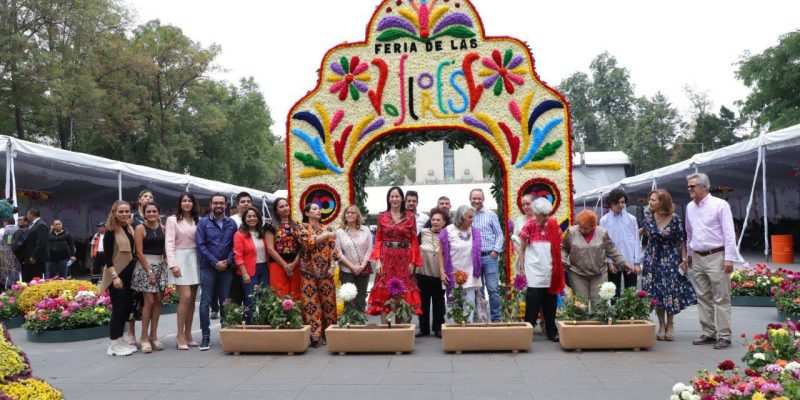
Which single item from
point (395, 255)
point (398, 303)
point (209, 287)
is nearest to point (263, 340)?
point (209, 287)

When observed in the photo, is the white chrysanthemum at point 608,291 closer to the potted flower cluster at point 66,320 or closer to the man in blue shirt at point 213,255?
the man in blue shirt at point 213,255

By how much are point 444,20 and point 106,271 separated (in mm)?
4917

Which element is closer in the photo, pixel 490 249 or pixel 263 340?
pixel 263 340

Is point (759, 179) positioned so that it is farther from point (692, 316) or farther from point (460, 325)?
point (460, 325)

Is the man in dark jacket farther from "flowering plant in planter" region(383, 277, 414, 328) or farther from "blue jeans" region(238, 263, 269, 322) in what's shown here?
"flowering plant in planter" region(383, 277, 414, 328)

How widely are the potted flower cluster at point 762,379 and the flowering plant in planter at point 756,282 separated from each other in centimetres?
497

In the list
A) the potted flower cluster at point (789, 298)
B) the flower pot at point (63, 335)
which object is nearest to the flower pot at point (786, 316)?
the potted flower cluster at point (789, 298)

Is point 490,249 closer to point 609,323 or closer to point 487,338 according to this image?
point 487,338

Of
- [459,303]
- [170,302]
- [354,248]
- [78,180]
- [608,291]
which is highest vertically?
Result: [78,180]

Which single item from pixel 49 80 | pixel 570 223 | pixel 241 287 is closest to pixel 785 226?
pixel 570 223

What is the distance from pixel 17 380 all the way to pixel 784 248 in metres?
15.3

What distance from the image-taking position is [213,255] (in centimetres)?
621

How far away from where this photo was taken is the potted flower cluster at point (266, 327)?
5.93 metres

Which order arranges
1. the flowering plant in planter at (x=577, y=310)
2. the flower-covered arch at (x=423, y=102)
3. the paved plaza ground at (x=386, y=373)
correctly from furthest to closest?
the flower-covered arch at (x=423, y=102) < the flowering plant in planter at (x=577, y=310) < the paved plaza ground at (x=386, y=373)
